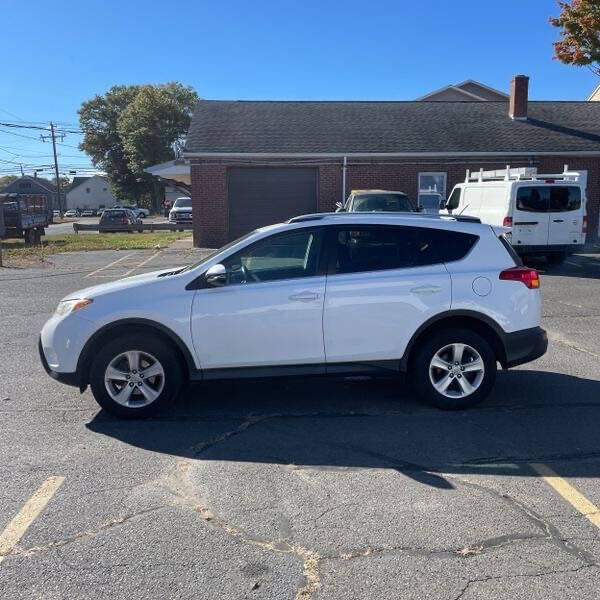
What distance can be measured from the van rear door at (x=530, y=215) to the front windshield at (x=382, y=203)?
2.75m

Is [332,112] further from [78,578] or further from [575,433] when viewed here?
[78,578]

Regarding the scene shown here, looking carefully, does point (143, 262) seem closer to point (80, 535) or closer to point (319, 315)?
point (319, 315)

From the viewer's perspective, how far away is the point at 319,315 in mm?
5016

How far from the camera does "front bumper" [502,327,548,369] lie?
5.23 meters

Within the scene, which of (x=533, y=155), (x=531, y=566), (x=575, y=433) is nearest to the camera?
(x=531, y=566)

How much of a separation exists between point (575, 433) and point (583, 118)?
23.7 m

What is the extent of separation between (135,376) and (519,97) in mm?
23065

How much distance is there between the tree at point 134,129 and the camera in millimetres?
62875

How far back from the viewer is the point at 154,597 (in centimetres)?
282

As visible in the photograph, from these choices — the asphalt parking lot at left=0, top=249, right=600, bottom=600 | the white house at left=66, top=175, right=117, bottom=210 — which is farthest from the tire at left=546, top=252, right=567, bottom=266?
the white house at left=66, top=175, right=117, bottom=210

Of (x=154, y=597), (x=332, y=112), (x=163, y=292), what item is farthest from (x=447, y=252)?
(x=332, y=112)

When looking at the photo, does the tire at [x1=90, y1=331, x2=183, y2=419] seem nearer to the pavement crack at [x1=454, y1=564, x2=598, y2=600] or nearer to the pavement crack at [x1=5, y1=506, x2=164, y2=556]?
the pavement crack at [x1=5, y1=506, x2=164, y2=556]

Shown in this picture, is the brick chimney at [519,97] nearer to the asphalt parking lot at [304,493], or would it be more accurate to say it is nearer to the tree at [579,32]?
the tree at [579,32]

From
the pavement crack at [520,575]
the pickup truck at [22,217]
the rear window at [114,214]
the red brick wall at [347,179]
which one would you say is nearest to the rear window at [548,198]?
the red brick wall at [347,179]
